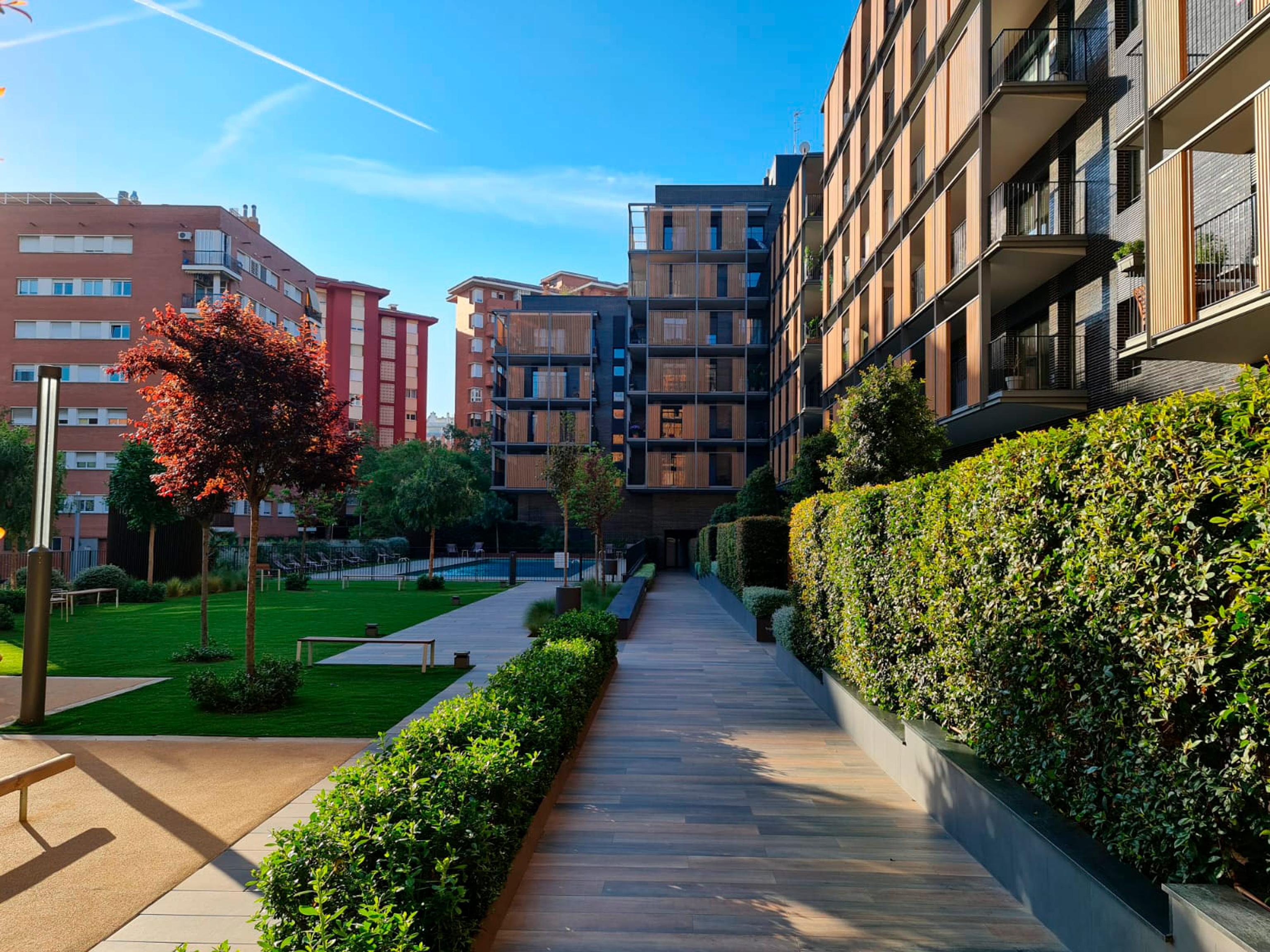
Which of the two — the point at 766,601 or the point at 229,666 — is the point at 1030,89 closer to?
the point at 766,601

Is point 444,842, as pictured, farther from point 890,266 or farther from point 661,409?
point 661,409

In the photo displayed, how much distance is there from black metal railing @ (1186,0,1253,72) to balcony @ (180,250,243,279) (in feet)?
145

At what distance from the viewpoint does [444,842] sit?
319 cm

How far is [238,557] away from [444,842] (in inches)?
1238

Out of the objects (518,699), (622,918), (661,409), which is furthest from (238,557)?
(622,918)

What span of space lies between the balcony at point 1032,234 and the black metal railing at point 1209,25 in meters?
2.98

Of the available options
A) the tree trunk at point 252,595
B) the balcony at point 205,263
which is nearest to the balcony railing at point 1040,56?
the tree trunk at point 252,595

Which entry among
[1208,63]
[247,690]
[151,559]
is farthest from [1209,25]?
[151,559]

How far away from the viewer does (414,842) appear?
3059 mm

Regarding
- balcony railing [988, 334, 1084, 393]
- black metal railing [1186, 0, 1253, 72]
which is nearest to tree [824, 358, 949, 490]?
balcony railing [988, 334, 1084, 393]

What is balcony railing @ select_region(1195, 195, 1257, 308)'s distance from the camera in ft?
29.4

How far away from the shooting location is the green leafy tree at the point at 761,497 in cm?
2988

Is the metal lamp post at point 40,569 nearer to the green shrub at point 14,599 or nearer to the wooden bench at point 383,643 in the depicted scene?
the wooden bench at point 383,643

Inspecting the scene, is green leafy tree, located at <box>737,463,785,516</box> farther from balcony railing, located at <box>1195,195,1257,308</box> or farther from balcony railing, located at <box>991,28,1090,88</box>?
balcony railing, located at <box>1195,195,1257,308</box>
